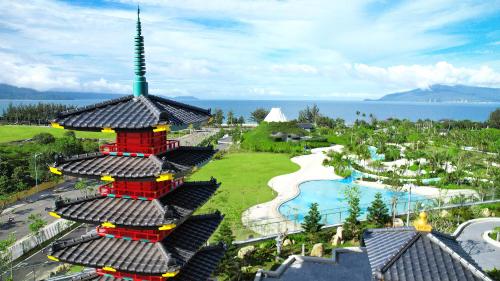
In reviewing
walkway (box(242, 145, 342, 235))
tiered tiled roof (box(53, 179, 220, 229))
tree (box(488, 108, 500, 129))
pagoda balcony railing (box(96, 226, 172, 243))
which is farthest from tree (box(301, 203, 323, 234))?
tree (box(488, 108, 500, 129))

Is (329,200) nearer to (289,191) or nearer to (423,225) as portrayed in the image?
(289,191)

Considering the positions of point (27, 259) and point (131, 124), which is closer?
point (131, 124)

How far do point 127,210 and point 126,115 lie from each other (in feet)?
9.65

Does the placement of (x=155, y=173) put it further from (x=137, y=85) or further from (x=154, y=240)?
(x=137, y=85)

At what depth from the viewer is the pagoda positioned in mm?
10211

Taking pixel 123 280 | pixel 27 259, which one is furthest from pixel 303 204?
pixel 123 280

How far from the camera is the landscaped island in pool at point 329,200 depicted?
3488 cm

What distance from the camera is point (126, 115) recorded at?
10734 mm

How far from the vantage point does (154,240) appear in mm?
10953

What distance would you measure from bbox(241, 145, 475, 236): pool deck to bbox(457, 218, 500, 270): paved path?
8.03 m

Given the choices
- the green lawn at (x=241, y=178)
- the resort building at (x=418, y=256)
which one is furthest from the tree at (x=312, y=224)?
the resort building at (x=418, y=256)

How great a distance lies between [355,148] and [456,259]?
52.0m

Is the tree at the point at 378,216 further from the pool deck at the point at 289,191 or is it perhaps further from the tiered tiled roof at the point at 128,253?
the tiered tiled roof at the point at 128,253

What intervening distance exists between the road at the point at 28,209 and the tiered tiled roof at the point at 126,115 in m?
22.8
